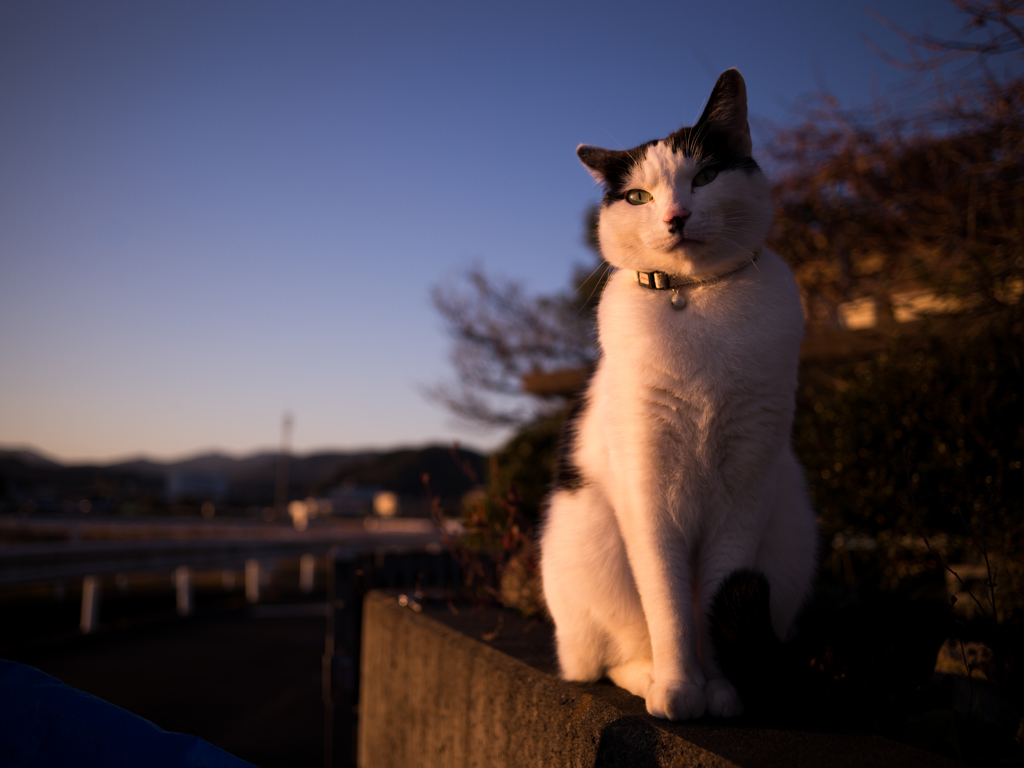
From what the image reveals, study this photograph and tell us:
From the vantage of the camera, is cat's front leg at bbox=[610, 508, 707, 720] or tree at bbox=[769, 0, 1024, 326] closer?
cat's front leg at bbox=[610, 508, 707, 720]

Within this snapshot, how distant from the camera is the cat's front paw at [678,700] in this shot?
139 centimetres

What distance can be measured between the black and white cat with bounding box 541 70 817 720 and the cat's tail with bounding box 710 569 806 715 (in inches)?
2.1

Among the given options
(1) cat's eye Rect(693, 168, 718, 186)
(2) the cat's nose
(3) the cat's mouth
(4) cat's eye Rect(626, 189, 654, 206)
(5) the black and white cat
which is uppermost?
(1) cat's eye Rect(693, 168, 718, 186)

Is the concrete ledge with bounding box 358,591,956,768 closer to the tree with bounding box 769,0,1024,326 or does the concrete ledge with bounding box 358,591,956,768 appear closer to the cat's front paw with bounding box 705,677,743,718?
the cat's front paw with bounding box 705,677,743,718

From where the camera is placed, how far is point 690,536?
1.50 metres

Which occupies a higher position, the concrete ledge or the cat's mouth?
the cat's mouth

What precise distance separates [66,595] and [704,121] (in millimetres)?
13020

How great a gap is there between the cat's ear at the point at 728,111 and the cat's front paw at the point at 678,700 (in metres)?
1.36

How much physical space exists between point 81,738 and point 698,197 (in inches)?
75.1

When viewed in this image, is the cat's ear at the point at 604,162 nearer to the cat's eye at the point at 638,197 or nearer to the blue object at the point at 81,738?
the cat's eye at the point at 638,197

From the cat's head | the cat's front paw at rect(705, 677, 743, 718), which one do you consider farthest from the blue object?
the cat's head

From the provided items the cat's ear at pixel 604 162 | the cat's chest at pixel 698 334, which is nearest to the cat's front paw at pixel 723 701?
the cat's chest at pixel 698 334

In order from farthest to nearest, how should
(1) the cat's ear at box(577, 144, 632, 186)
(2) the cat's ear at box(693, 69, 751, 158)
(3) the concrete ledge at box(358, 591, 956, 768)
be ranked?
(1) the cat's ear at box(577, 144, 632, 186) < (2) the cat's ear at box(693, 69, 751, 158) < (3) the concrete ledge at box(358, 591, 956, 768)

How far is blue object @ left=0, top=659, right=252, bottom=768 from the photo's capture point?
1312 millimetres
